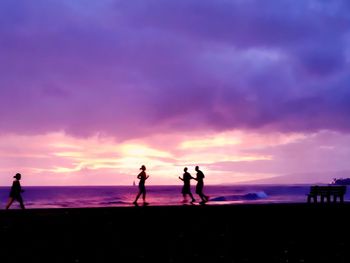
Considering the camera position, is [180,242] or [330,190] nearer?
[180,242]

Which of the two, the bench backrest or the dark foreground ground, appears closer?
the dark foreground ground

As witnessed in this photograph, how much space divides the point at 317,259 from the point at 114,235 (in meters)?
5.77

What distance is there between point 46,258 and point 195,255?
2.78 meters

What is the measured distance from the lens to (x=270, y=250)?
9.45 m

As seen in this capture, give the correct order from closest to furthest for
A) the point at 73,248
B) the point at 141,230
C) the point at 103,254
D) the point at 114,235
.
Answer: the point at 103,254 → the point at 73,248 → the point at 114,235 → the point at 141,230

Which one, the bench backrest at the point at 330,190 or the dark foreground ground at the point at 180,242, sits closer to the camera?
the dark foreground ground at the point at 180,242

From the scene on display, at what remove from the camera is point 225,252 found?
920 cm

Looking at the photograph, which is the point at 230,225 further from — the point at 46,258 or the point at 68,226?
the point at 46,258

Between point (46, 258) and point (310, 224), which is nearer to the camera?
point (46, 258)

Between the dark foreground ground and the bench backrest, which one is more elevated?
Answer: the bench backrest

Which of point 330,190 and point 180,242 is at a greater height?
point 330,190

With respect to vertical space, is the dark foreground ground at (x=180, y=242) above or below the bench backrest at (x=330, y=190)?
below

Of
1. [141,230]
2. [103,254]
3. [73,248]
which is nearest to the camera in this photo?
[103,254]

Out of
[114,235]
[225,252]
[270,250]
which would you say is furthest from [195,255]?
[114,235]
